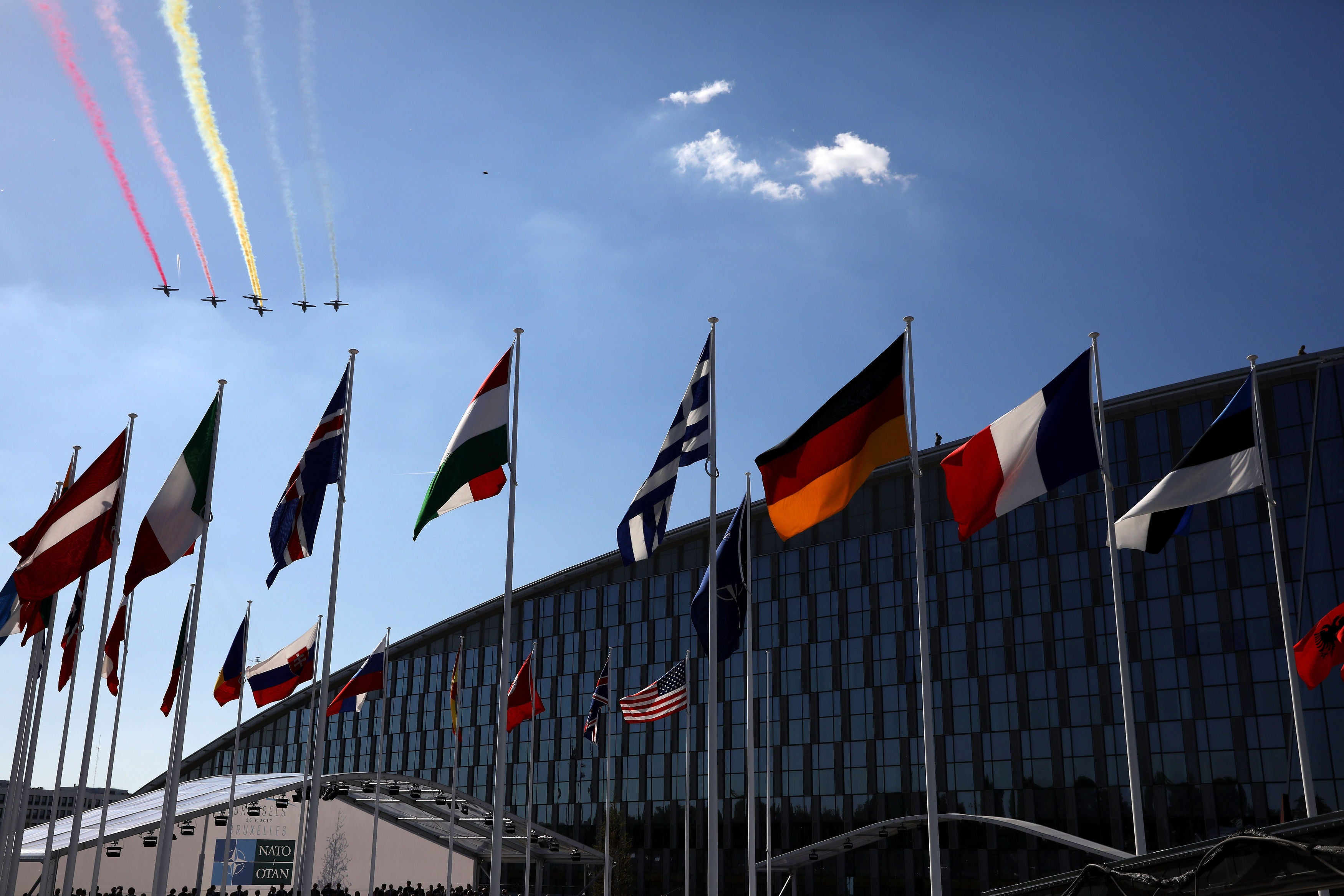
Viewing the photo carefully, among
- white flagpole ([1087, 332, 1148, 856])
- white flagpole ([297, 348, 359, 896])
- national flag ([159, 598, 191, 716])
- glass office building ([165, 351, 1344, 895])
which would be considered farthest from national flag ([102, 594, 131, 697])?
glass office building ([165, 351, 1344, 895])

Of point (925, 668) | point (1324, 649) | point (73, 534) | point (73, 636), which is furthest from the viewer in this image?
point (73, 636)

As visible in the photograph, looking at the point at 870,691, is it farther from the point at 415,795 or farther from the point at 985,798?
the point at 415,795

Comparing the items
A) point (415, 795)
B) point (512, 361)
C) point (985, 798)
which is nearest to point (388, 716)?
point (415, 795)

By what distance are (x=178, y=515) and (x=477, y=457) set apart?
16.8ft

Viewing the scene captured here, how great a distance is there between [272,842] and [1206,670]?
43.5 m

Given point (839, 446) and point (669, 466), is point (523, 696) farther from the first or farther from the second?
point (839, 446)

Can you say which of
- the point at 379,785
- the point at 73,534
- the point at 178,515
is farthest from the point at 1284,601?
the point at 379,785

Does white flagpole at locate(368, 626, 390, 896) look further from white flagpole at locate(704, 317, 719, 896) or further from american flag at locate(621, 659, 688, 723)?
white flagpole at locate(704, 317, 719, 896)

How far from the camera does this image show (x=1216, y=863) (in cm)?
874

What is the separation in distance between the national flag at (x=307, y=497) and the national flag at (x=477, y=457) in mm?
2528

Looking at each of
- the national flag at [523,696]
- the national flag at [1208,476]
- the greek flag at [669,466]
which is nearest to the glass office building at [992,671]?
the national flag at [523,696]

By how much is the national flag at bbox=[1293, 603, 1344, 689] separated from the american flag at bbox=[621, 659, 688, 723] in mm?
14994

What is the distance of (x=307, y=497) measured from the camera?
17.4m

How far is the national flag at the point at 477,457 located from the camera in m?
15.9
